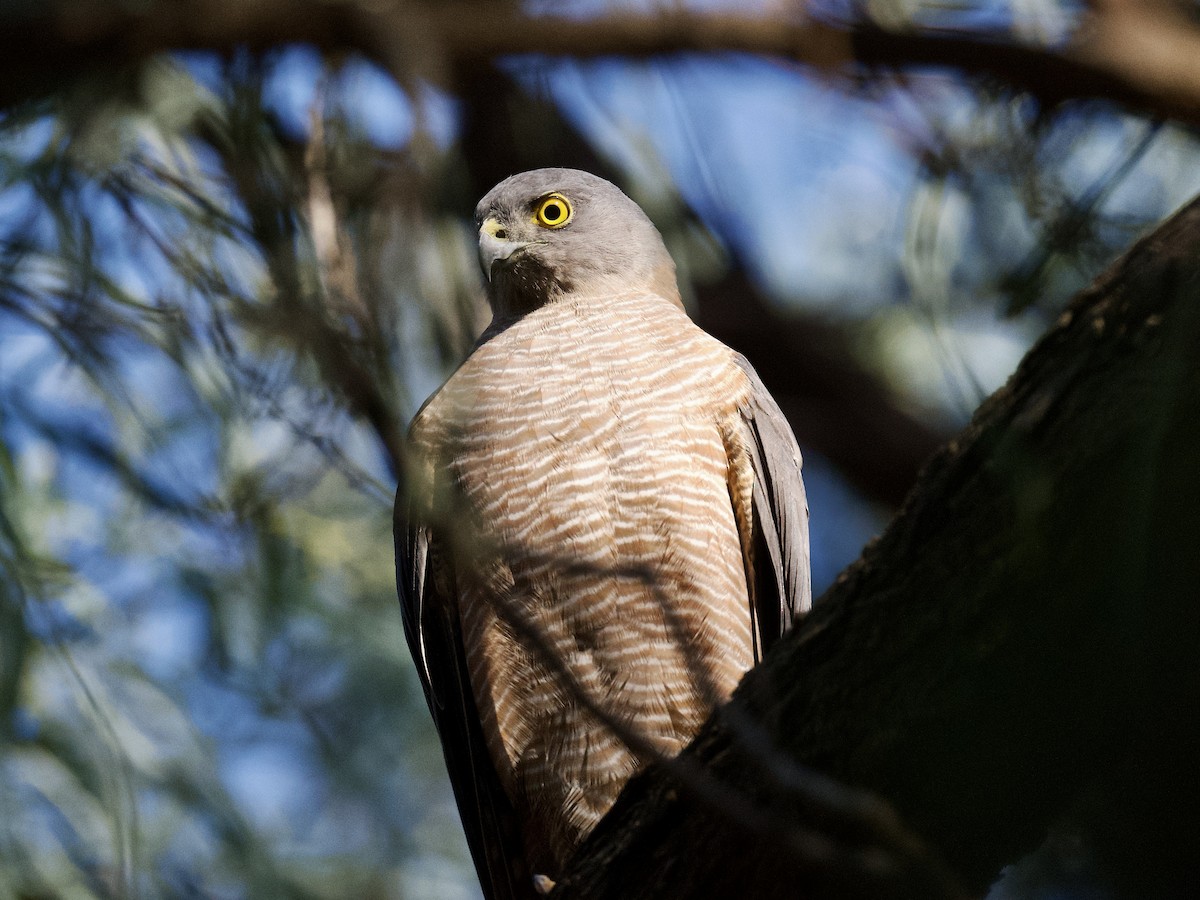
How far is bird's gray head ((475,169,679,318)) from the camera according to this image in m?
4.52

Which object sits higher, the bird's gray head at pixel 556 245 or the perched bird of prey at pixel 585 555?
the bird's gray head at pixel 556 245

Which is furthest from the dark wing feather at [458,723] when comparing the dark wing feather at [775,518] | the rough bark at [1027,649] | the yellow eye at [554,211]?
the rough bark at [1027,649]

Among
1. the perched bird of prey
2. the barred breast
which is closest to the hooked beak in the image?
the perched bird of prey

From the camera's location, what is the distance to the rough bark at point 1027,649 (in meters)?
1.64

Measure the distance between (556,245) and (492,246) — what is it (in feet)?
0.84

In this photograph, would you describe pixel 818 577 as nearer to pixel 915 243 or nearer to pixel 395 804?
pixel 395 804

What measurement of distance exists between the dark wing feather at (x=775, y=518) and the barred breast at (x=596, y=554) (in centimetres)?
6

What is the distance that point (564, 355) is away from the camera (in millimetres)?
3975

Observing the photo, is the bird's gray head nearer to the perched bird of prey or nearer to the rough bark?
the perched bird of prey

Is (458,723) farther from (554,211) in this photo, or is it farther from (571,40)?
(571,40)

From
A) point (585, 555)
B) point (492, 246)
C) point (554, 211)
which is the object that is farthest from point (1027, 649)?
point (554, 211)

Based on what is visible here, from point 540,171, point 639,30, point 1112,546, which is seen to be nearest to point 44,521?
point 540,171

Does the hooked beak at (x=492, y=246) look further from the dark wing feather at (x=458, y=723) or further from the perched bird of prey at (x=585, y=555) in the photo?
the dark wing feather at (x=458, y=723)

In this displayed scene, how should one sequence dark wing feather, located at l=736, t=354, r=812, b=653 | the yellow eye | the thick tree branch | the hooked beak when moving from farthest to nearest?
the yellow eye < the hooked beak < dark wing feather, located at l=736, t=354, r=812, b=653 < the thick tree branch
